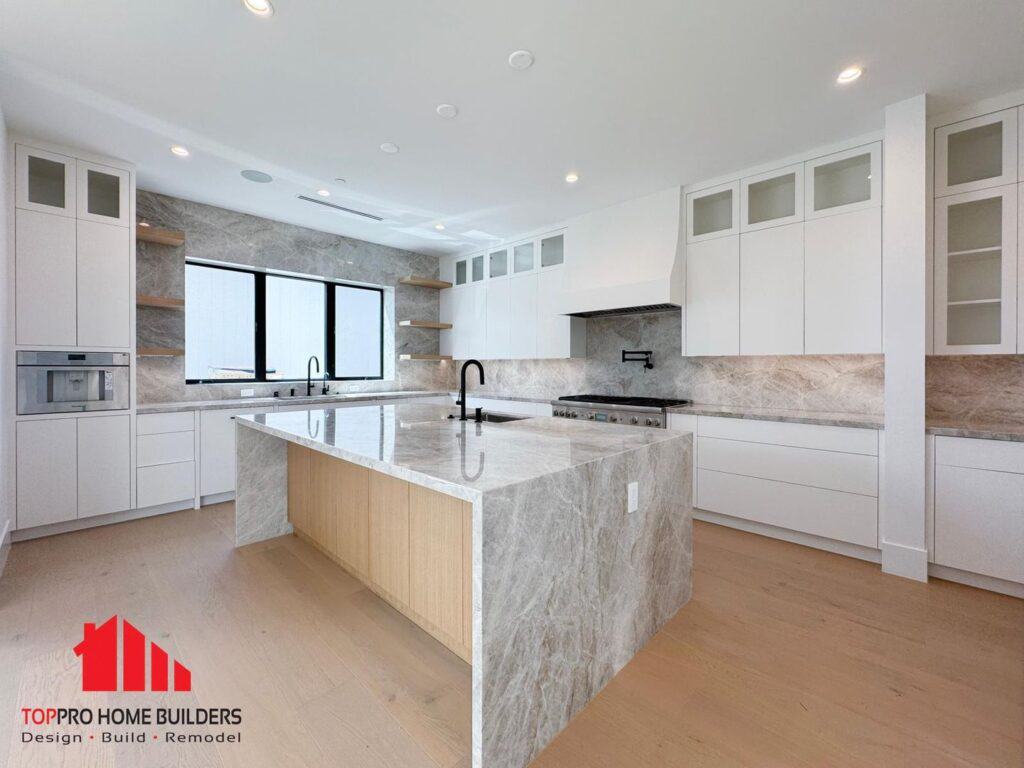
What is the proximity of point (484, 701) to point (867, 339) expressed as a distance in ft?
9.98

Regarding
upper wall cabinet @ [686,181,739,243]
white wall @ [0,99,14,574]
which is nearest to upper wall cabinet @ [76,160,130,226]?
white wall @ [0,99,14,574]

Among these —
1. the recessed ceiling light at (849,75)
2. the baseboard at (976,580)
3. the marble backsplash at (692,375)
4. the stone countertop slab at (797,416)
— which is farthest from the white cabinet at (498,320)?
the baseboard at (976,580)

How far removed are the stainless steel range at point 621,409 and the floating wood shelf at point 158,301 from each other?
339 centimetres

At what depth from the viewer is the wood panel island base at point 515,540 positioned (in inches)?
47.9

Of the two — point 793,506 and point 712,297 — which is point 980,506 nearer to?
point 793,506

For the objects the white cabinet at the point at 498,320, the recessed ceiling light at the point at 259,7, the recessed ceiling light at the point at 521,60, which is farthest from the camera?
the white cabinet at the point at 498,320

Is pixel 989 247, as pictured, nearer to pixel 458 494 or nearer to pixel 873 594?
pixel 873 594

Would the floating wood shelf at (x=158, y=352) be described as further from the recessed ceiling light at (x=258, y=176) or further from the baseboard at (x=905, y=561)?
the baseboard at (x=905, y=561)

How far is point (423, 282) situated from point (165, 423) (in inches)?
123

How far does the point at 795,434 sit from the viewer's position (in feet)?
9.56

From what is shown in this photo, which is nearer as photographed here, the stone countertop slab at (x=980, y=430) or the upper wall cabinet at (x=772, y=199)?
the stone countertop slab at (x=980, y=430)

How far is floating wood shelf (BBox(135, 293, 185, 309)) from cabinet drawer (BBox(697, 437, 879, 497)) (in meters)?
4.44

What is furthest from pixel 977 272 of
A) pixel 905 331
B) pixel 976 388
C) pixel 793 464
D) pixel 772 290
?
pixel 793 464

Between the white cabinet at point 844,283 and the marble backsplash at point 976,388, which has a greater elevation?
the white cabinet at point 844,283
